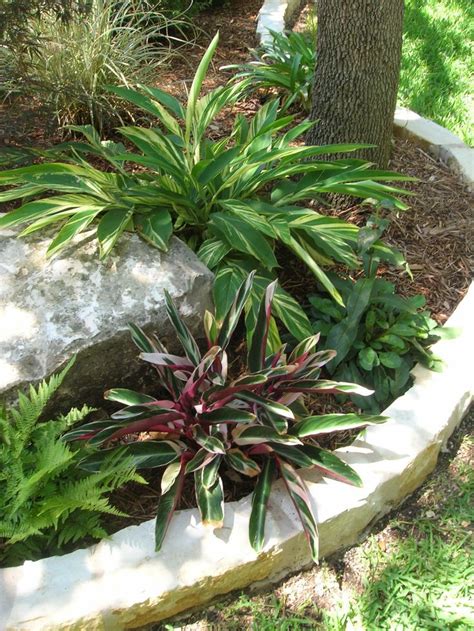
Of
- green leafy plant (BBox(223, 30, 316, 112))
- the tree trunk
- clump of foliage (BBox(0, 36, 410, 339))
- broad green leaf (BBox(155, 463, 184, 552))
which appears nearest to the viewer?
broad green leaf (BBox(155, 463, 184, 552))

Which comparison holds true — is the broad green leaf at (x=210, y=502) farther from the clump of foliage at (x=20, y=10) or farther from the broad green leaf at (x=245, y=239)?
the clump of foliage at (x=20, y=10)

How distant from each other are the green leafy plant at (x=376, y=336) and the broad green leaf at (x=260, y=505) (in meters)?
0.60

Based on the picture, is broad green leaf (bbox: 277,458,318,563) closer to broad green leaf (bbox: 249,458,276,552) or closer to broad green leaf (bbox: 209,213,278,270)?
broad green leaf (bbox: 249,458,276,552)

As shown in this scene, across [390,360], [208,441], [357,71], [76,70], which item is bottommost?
[208,441]

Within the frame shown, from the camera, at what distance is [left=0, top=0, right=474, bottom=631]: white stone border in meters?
1.99

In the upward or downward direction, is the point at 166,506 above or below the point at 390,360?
below

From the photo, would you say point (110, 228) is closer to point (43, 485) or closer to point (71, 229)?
point (71, 229)

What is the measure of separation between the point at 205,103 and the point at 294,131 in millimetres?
532

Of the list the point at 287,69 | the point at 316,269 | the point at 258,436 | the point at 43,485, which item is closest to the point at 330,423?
the point at 258,436

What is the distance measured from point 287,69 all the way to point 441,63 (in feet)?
5.15

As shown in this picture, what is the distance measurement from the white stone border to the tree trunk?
5.37 ft

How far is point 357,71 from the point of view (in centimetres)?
340

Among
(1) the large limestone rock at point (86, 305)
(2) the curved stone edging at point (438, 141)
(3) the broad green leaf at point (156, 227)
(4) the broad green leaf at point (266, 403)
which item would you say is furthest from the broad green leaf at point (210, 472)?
(2) the curved stone edging at point (438, 141)

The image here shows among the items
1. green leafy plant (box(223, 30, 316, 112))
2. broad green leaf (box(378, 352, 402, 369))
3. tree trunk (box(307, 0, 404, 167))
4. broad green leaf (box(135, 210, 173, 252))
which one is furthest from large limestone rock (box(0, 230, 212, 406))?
green leafy plant (box(223, 30, 316, 112))
